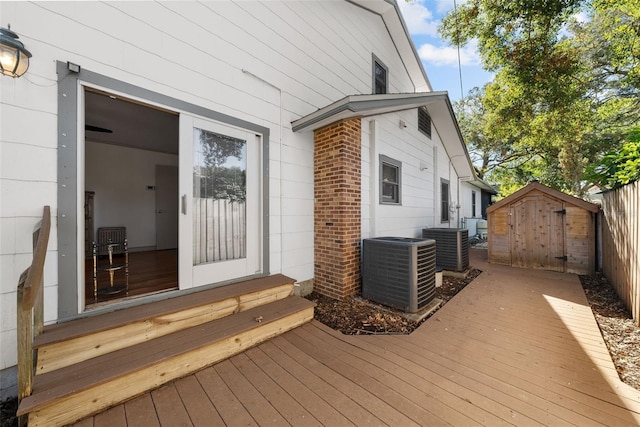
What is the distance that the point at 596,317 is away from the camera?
3307 mm

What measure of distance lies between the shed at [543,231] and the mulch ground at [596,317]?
143 centimetres

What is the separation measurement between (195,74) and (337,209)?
2577 mm

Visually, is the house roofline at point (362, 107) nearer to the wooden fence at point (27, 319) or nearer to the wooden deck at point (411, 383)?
the wooden deck at point (411, 383)

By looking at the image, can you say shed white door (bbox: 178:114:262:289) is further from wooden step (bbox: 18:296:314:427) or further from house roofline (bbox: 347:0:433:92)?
house roofline (bbox: 347:0:433:92)

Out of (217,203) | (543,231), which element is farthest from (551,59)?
(217,203)

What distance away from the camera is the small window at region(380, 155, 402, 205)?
209 inches

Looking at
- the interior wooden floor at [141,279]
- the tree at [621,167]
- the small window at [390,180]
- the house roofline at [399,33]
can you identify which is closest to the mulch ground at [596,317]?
the tree at [621,167]

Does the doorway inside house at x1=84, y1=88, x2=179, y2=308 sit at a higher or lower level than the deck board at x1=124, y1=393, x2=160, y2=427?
higher

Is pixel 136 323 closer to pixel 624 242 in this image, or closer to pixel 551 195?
pixel 624 242

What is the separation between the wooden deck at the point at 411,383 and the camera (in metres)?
1.68

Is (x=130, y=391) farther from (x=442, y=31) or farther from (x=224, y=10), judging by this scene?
(x=442, y=31)

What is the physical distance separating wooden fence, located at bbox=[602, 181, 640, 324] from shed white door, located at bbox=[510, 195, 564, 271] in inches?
40.2

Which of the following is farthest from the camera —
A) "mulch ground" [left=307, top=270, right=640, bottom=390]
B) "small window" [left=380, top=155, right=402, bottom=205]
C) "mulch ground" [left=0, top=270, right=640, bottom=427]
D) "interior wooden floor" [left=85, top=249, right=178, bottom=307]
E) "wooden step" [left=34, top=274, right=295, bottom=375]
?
"small window" [left=380, top=155, right=402, bottom=205]

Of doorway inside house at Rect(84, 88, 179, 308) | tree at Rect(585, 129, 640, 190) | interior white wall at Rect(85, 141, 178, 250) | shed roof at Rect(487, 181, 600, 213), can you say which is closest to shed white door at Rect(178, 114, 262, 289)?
doorway inside house at Rect(84, 88, 179, 308)
